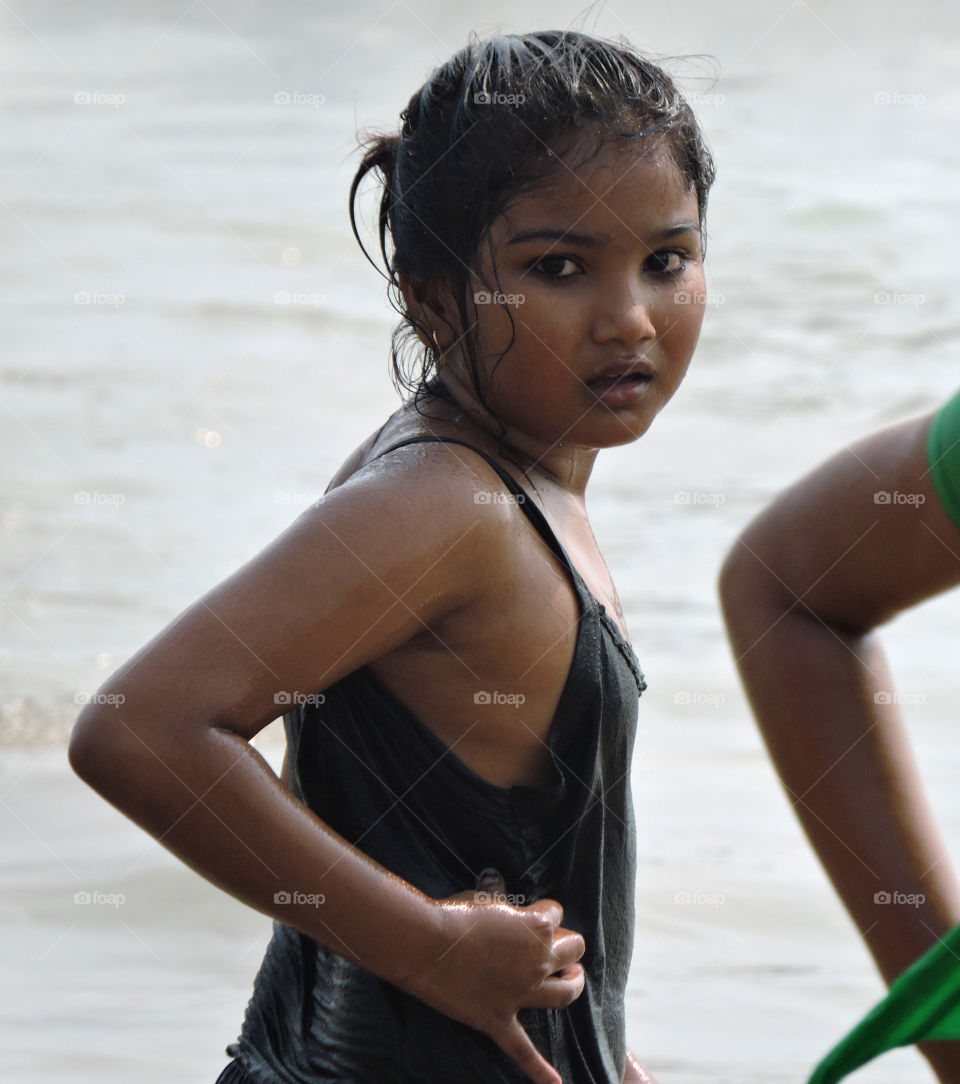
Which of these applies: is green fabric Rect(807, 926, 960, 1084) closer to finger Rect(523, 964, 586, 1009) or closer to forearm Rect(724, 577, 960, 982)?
forearm Rect(724, 577, 960, 982)

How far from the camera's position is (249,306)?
26.6ft

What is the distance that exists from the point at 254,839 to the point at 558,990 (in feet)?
0.95

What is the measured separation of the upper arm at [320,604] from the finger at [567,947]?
0.27m

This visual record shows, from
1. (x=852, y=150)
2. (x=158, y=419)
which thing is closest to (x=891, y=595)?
(x=158, y=419)

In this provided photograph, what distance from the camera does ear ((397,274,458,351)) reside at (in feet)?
5.04

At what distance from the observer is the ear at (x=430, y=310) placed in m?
1.54

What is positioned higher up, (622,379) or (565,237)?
(565,237)

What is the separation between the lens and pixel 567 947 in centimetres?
132

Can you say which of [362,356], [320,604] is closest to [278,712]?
[320,604]

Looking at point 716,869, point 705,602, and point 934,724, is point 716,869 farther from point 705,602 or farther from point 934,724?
point 705,602

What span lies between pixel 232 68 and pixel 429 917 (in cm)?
943

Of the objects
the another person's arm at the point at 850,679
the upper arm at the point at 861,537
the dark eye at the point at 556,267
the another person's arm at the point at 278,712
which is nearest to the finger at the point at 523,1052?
the another person's arm at the point at 278,712

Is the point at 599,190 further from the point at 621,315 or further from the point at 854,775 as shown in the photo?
the point at 854,775

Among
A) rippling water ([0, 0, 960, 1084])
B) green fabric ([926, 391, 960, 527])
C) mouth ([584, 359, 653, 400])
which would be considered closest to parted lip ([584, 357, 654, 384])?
mouth ([584, 359, 653, 400])
